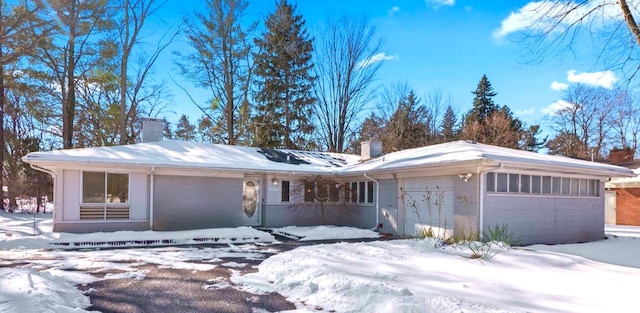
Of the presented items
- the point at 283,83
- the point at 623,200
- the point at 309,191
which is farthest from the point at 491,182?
the point at 283,83

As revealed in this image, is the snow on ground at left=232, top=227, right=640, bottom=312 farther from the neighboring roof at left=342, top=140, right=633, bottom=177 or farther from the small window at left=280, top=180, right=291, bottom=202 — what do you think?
the small window at left=280, top=180, right=291, bottom=202

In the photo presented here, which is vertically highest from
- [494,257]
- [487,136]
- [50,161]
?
[487,136]

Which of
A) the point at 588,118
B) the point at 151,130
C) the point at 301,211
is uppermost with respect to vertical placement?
the point at 588,118

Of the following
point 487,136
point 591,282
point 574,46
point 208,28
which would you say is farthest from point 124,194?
point 487,136

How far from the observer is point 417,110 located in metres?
30.3

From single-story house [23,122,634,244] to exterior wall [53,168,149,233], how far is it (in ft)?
0.09

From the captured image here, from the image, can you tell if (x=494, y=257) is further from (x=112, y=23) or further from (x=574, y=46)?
(x=112, y=23)

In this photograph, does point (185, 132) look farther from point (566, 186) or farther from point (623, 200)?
point (623, 200)

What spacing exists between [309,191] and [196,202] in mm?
4248

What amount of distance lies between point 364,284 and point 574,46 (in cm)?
812

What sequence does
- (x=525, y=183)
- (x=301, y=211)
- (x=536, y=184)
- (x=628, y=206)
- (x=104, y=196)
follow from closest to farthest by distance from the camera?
(x=525, y=183) < (x=536, y=184) < (x=104, y=196) < (x=301, y=211) < (x=628, y=206)

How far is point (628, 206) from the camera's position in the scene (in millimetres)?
20406

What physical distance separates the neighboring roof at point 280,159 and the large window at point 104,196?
2.28 ft

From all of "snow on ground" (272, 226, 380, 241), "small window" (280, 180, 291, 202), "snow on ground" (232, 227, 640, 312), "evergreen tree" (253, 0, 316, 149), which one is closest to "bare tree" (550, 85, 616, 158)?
"evergreen tree" (253, 0, 316, 149)
